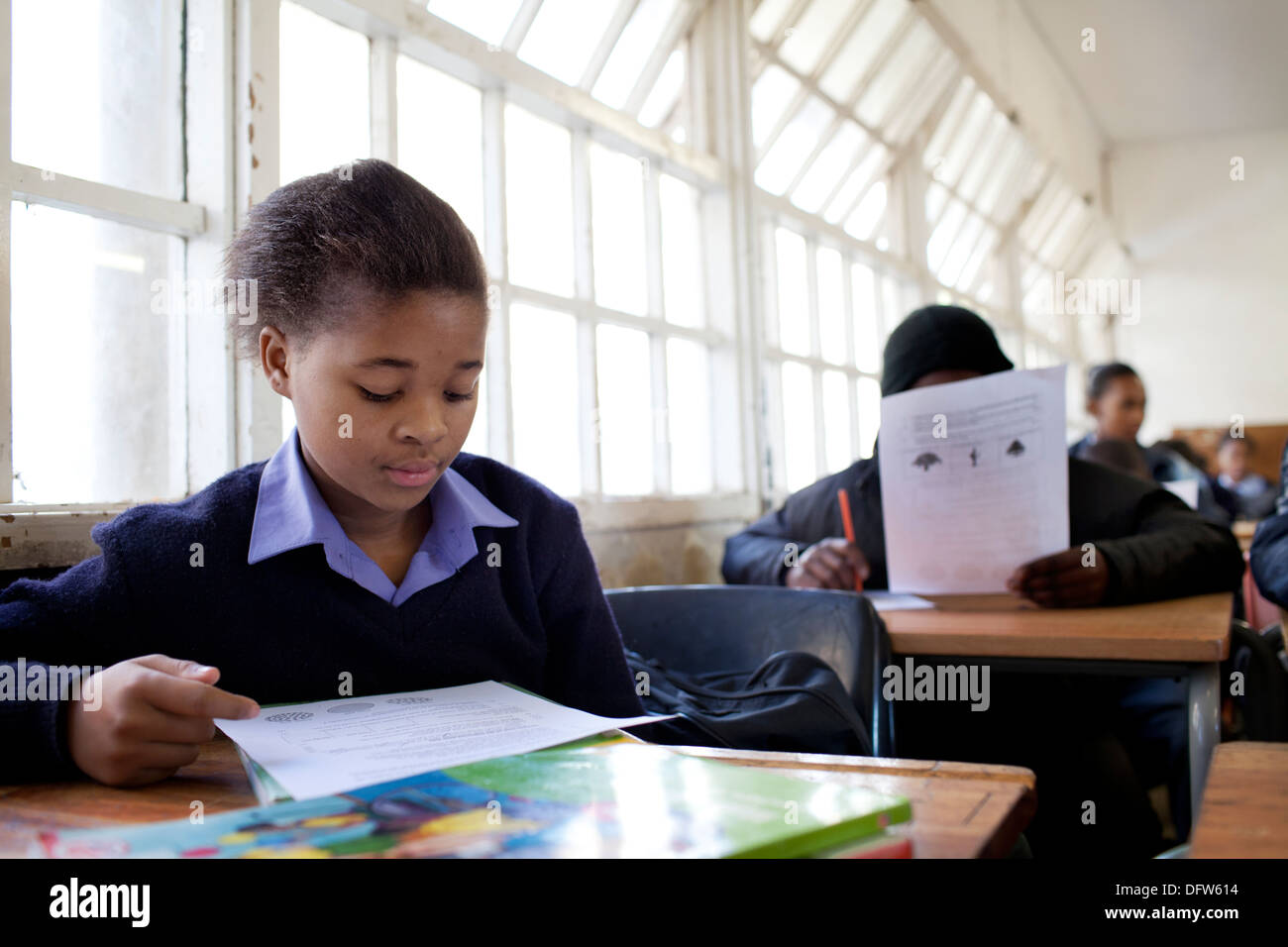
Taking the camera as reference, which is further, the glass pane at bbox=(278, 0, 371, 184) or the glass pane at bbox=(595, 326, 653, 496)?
the glass pane at bbox=(595, 326, 653, 496)

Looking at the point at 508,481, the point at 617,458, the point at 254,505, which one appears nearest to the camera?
the point at 254,505

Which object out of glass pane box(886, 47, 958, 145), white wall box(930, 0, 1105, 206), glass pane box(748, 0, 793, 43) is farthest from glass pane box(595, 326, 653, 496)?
white wall box(930, 0, 1105, 206)

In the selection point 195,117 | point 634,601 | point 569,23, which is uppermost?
point 569,23

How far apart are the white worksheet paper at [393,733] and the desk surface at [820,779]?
0.04m

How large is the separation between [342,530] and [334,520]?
13 millimetres

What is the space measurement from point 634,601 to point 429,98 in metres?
1.20

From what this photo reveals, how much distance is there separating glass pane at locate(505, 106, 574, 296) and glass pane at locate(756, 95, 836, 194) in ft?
3.46

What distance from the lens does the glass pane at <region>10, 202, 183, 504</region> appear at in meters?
1.34

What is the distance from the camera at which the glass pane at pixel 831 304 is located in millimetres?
3953

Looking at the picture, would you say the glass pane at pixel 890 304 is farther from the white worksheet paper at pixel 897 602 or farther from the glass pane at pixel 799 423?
the white worksheet paper at pixel 897 602

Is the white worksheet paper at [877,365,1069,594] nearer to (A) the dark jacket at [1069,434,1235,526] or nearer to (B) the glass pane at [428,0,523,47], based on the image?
(B) the glass pane at [428,0,523,47]
